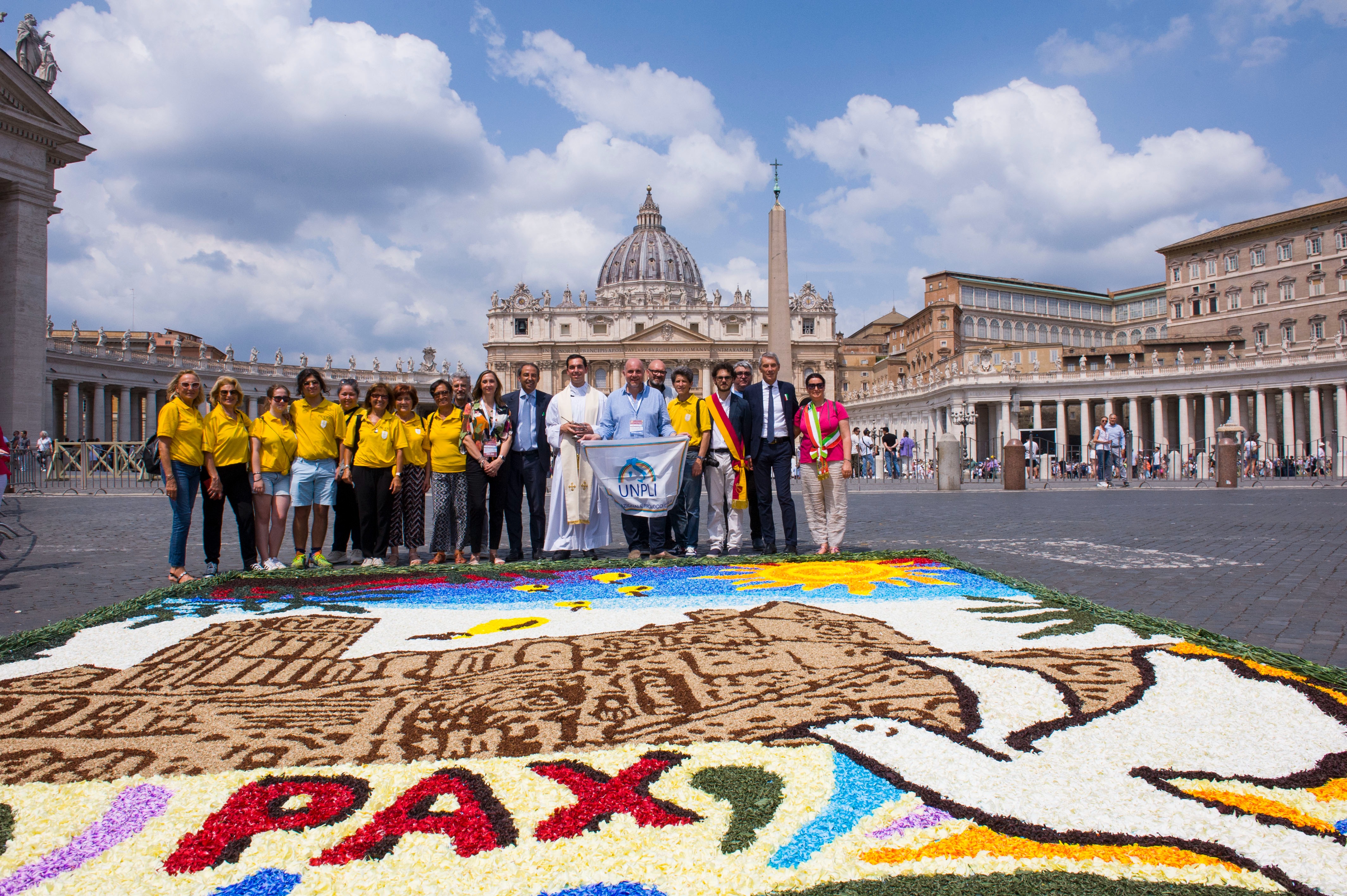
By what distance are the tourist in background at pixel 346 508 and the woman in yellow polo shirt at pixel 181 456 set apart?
1.04 m

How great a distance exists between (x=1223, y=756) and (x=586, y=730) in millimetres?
1761

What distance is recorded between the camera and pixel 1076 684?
2902 millimetres

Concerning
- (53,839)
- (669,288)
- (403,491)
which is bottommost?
(53,839)

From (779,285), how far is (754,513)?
Answer: 10.6 meters

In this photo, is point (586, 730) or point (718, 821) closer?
point (718, 821)

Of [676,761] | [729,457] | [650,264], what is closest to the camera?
[676,761]

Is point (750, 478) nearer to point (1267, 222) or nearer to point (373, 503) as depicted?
point (373, 503)

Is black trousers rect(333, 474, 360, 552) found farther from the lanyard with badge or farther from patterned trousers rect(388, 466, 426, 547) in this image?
the lanyard with badge

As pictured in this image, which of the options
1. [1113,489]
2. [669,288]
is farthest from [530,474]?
[669,288]

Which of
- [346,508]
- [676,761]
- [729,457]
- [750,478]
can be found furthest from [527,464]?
[676,761]

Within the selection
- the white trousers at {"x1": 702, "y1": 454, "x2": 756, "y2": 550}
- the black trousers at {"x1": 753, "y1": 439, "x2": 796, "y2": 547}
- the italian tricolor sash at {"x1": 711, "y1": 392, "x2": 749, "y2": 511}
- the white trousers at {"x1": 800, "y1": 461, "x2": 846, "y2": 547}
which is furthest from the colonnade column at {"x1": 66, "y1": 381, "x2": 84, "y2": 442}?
the white trousers at {"x1": 800, "y1": 461, "x2": 846, "y2": 547}

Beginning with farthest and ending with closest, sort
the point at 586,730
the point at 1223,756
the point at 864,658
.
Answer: the point at 864,658, the point at 586,730, the point at 1223,756

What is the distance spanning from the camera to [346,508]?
6.86m

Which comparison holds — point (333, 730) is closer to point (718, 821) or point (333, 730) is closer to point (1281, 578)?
point (718, 821)
